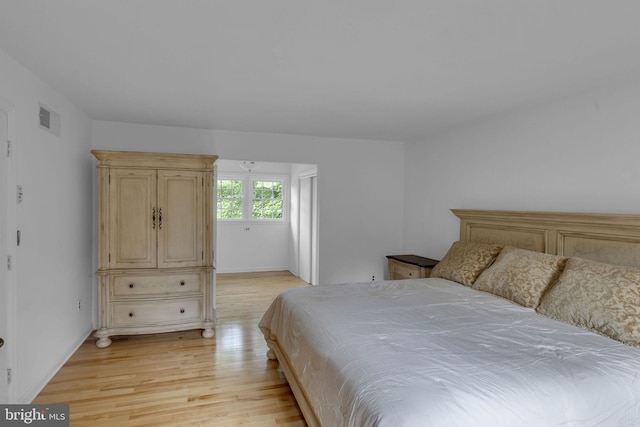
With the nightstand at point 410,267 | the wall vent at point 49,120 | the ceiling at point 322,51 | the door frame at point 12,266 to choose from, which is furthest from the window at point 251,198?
the door frame at point 12,266

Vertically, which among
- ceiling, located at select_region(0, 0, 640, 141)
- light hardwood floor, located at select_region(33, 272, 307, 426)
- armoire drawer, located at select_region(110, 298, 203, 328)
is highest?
ceiling, located at select_region(0, 0, 640, 141)

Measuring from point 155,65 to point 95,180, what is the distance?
7.20ft

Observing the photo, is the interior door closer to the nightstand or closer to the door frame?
the door frame

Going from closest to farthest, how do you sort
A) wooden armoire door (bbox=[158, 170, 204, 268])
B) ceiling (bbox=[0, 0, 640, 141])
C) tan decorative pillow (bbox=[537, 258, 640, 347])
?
1. ceiling (bbox=[0, 0, 640, 141])
2. tan decorative pillow (bbox=[537, 258, 640, 347])
3. wooden armoire door (bbox=[158, 170, 204, 268])

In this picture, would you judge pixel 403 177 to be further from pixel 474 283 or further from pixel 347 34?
pixel 347 34

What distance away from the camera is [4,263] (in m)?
2.07

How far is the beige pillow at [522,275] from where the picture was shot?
249 cm

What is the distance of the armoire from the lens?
11.2 feet

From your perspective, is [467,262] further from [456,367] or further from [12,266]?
[12,266]

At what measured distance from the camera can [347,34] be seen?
5.92 ft

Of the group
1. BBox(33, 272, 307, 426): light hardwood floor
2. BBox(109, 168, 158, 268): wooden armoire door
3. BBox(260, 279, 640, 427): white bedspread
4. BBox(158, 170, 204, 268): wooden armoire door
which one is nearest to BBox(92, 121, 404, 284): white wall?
BBox(158, 170, 204, 268): wooden armoire door

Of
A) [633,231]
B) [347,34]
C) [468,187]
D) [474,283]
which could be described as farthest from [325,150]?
[633,231]

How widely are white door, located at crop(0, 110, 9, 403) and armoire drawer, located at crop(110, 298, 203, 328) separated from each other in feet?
4.38

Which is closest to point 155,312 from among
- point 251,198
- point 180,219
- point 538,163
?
point 180,219
